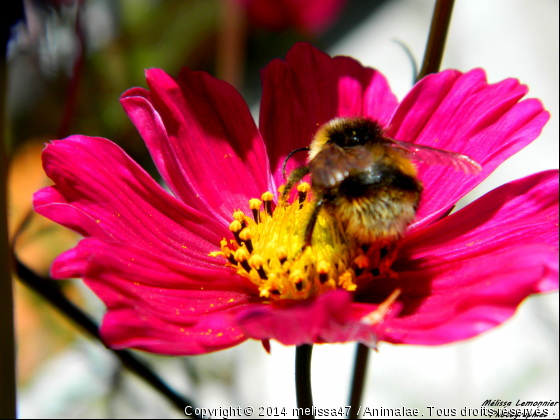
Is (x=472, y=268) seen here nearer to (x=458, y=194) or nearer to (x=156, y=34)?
(x=458, y=194)

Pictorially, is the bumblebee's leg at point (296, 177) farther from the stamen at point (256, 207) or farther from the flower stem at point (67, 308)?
the flower stem at point (67, 308)

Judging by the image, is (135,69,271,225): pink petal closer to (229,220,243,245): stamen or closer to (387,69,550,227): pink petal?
(229,220,243,245): stamen

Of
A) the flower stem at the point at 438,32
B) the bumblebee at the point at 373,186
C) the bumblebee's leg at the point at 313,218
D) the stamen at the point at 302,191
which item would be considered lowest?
the stamen at the point at 302,191

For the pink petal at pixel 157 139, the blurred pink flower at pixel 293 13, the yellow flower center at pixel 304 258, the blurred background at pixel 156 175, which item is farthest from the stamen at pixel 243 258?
the blurred pink flower at pixel 293 13

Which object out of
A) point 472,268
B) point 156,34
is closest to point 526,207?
point 472,268

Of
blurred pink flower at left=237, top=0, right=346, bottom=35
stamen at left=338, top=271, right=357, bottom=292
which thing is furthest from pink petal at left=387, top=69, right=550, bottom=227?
blurred pink flower at left=237, top=0, right=346, bottom=35
